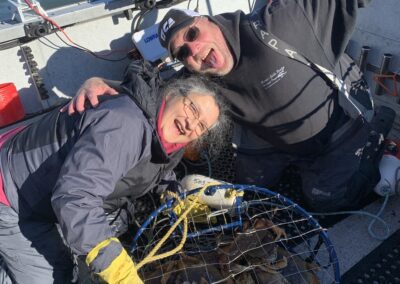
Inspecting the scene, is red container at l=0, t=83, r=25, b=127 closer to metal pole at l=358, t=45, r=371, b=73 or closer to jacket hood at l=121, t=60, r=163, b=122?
jacket hood at l=121, t=60, r=163, b=122

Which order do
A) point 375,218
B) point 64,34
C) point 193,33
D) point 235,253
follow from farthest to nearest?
point 64,34 → point 375,218 → point 193,33 → point 235,253

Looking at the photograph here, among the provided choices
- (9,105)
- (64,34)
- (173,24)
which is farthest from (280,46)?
(9,105)

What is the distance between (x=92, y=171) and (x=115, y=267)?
44 cm

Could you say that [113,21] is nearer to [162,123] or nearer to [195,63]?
[195,63]

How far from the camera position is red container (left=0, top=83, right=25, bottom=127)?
330cm

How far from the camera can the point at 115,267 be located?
1823 millimetres

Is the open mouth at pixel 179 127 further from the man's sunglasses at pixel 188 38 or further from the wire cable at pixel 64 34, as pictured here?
the wire cable at pixel 64 34

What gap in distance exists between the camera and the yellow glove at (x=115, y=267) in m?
1.80

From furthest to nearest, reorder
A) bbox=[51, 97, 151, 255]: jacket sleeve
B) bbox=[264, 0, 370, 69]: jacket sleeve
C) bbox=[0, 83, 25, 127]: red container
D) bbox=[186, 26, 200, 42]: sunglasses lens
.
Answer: bbox=[0, 83, 25, 127]: red container < bbox=[264, 0, 370, 69]: jacket sleeve < bbox=[186, 26, 200, 42]: sunglasses lens < bbox=[51, 97, 151, 255]: jacket sleeve

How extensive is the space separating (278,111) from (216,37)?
0.66 metres

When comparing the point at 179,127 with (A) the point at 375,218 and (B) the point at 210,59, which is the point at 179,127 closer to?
(B) the point at 210,59

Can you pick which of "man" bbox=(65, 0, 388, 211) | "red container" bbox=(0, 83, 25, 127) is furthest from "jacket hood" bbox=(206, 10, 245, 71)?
"red container" bbox=(0, 83, 25, 127)

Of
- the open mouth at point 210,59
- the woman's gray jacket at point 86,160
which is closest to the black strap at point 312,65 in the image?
the open mouth at point 210,59

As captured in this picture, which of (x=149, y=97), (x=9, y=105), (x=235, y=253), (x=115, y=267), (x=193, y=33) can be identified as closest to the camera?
(x=115, y=267)
